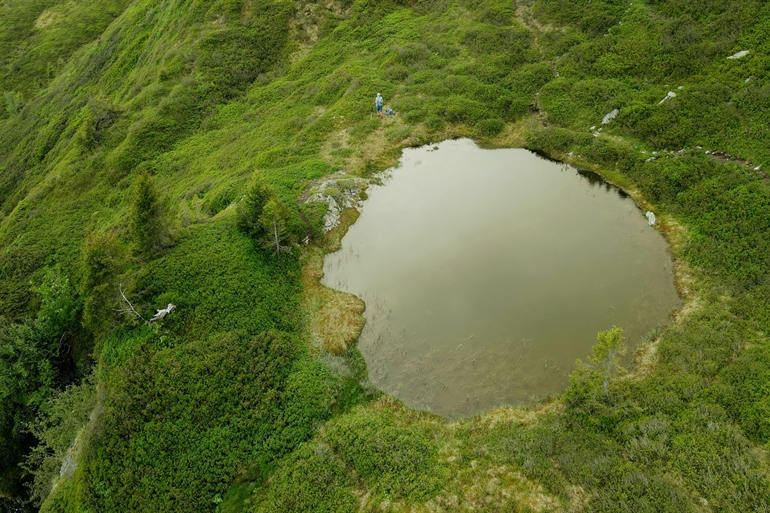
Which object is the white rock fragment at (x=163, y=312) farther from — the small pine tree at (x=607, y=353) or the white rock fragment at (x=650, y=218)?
the white rock fragment at (x=650, y=218)

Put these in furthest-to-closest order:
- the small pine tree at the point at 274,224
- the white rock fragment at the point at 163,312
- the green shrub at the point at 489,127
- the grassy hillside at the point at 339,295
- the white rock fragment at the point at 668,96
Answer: the green shrub at the point at 489,127
the white rock fragment at the point at 668,96
the small pine tree at the point at 274,224
the white rock fragment at the point at 163,312
the grassy hillside at the point at 339,295

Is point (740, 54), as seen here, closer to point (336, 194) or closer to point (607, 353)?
point (607, 353)

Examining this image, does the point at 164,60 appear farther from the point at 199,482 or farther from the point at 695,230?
the point at 695,230

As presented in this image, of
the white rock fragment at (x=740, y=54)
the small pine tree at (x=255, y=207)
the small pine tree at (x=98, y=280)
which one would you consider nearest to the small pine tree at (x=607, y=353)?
the small pine tree at (x=255, y=207)

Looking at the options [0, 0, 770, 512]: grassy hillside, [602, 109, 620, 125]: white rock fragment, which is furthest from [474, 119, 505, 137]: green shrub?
[602, 109, 620, 125]: white rock fragment

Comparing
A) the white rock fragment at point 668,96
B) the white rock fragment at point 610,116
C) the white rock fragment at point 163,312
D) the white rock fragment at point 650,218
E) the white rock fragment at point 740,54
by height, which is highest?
the white rock fragment at point 740,54

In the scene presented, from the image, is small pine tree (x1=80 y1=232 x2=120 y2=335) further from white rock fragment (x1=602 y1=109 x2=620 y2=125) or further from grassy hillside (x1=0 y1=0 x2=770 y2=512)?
white rock fragment (x1=602 y1=109 x2=620 y2=125)
